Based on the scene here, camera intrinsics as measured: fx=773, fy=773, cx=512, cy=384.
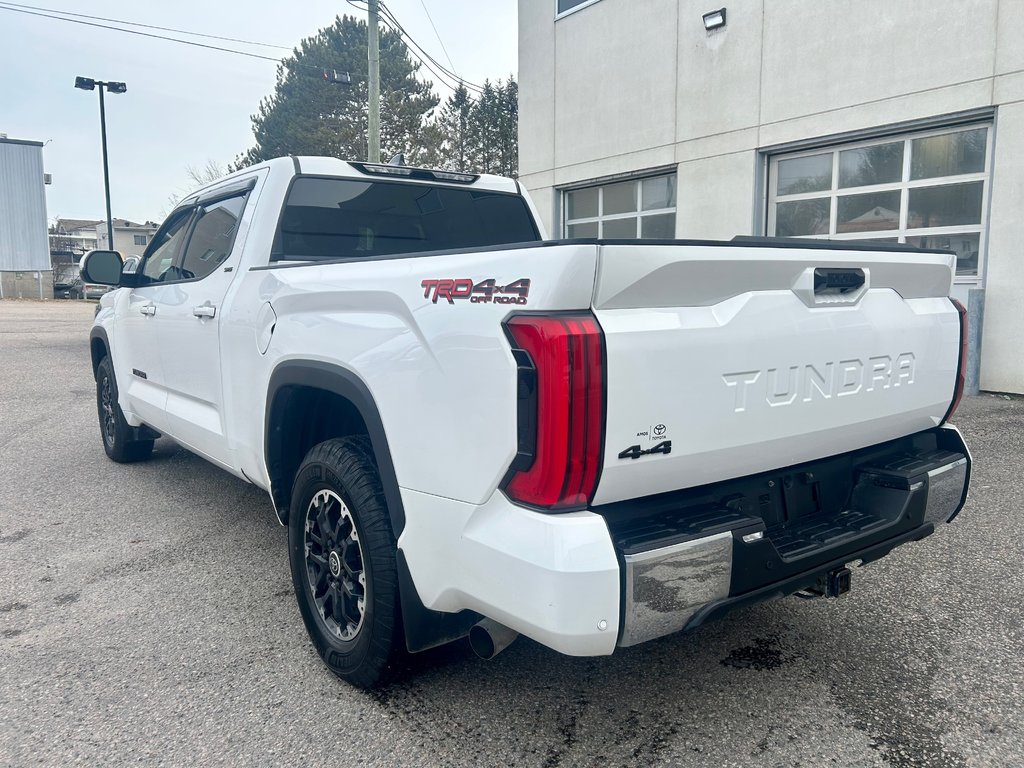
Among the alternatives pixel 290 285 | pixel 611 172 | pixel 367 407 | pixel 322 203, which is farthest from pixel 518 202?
pixel 611 172

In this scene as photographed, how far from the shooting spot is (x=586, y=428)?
1889mm

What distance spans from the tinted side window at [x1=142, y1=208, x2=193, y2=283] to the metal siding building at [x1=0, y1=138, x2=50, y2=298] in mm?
49386

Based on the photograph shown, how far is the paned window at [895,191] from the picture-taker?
854 centimetres

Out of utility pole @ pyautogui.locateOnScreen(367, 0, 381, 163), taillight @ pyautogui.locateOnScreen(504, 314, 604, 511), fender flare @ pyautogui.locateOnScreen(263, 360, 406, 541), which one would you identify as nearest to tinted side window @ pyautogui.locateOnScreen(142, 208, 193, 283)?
fender flare @ pyautogui.locateOnScreen(263, 360, 406, 541)

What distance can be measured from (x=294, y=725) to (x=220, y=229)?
8.62 ft

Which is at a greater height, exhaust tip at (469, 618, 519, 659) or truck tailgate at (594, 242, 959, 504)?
truck tailgate at (594, 242, 959, 504)

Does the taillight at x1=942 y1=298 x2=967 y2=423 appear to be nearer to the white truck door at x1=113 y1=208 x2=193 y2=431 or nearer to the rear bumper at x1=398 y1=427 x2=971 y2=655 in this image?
the rear bumper at x1=398 y1=427 x2=971 y2=655

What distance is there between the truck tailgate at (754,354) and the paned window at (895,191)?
22.4 feet

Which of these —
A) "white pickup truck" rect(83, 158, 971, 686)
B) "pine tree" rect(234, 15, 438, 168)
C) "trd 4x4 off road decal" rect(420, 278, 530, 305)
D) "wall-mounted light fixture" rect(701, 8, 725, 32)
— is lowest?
"white pickup truck" rect(83, 158, 971, 686)

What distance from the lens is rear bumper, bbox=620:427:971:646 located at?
6.38 feet

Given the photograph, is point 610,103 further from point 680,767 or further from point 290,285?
point 680,767

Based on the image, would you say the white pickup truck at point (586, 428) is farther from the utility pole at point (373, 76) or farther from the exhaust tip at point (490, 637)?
the utility pole at point (373, 76)

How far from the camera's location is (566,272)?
1.86 metres

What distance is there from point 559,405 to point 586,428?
0.31 feet
